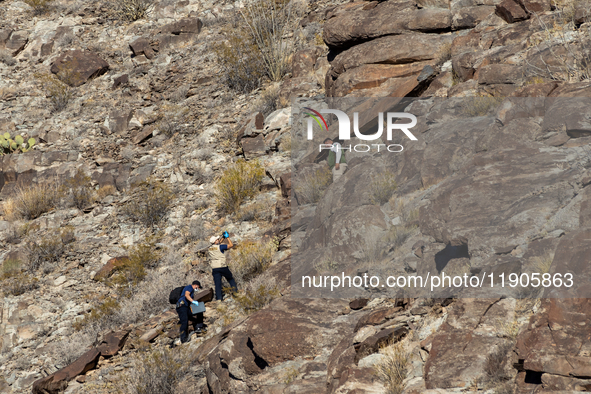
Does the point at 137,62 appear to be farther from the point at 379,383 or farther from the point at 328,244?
the point at 379,383

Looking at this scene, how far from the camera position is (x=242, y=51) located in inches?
705

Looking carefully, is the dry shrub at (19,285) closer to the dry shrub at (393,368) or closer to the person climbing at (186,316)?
the person climbing at (186,316)

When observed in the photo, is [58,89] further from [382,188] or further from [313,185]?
[382,188]

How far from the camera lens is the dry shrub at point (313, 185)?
1124 centimetres

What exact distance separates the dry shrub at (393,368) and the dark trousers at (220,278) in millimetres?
4937

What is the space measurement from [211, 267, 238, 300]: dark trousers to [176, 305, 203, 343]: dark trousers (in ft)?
2.41

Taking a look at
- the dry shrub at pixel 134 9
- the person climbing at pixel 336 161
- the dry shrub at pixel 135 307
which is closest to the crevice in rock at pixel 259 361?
the dry shrub at pixel 135 307

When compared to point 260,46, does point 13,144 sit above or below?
below

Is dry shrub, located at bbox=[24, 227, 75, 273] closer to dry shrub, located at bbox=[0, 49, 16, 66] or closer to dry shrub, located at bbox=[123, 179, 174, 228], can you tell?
dry shrub, located at bbox=[123, 179, 174, 228]

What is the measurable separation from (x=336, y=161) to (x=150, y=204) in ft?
17.9

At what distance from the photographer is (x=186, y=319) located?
9.02 metres

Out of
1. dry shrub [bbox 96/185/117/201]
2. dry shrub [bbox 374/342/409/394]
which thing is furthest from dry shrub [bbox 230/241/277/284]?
dry shrub [bbox 96/185/117/201]

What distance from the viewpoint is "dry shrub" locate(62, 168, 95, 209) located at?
1491 centimetres

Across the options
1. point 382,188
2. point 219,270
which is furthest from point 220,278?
point 382,188
